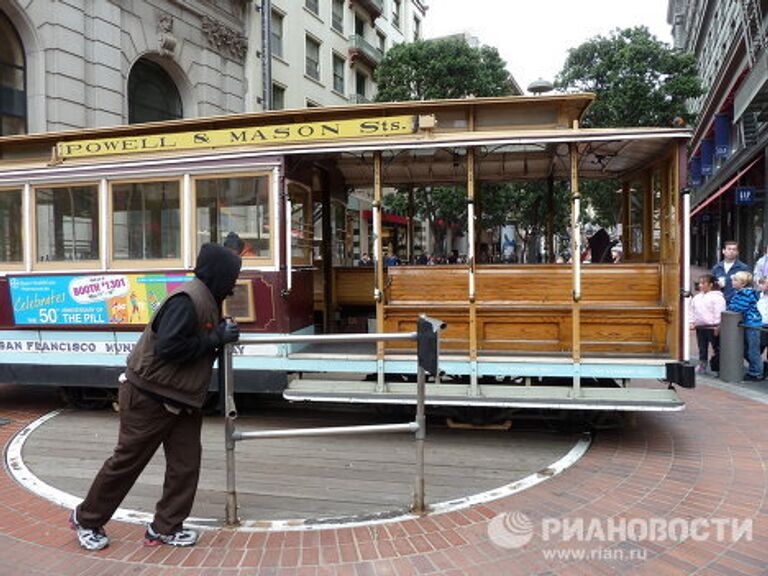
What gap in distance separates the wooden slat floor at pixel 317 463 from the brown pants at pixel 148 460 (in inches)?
21.7

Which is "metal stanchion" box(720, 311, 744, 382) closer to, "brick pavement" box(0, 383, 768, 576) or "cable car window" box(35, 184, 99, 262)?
"brick pavement" box(0, 383, 768, 576)

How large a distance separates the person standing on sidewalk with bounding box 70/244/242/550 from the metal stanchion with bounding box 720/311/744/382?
7.22m

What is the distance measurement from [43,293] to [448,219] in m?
16.8

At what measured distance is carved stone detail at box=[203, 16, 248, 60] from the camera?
1875 centimetres

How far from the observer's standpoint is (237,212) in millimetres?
6066

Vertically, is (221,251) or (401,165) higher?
(401,165)

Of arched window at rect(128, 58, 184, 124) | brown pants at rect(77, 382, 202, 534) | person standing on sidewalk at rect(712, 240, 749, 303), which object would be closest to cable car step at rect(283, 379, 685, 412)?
brown pants at rect(77, 382, 202, 534)

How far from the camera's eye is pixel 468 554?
11.4ft

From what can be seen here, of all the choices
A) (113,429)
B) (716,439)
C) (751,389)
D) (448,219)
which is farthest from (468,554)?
(448,219)

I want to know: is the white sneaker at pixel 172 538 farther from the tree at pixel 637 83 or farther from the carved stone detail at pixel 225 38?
the carved stone detail at pixel 225 38

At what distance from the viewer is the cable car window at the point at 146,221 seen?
6.14 metres

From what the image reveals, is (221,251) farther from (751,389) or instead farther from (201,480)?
(751,389)

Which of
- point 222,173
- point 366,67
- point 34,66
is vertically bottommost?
point 222,173

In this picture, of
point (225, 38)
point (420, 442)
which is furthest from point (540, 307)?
point (225, 38)
